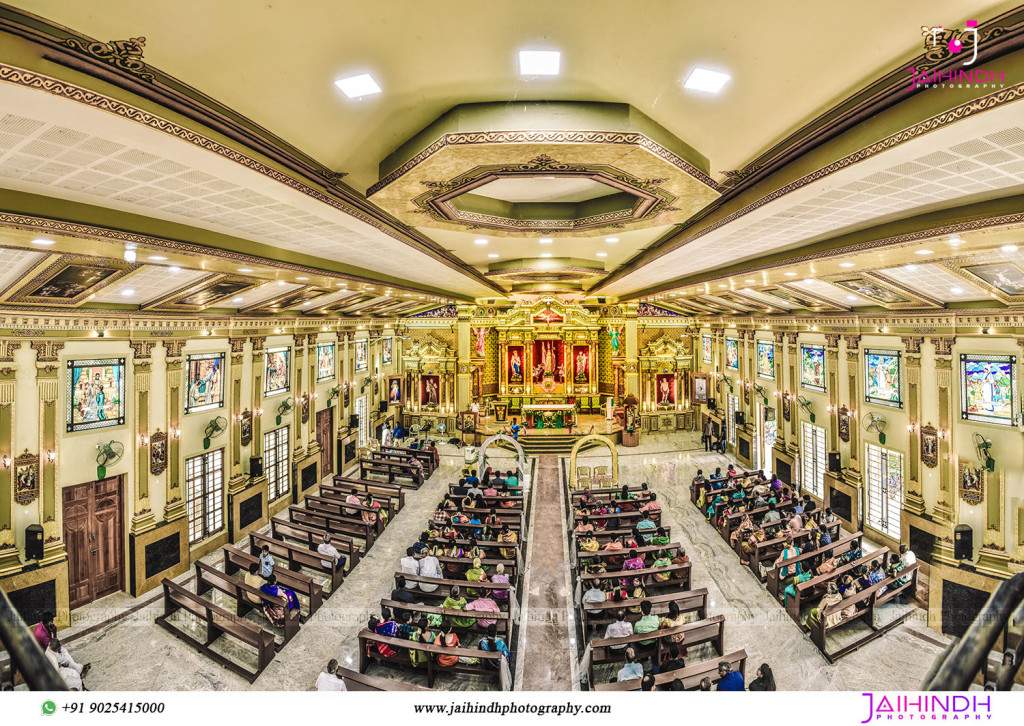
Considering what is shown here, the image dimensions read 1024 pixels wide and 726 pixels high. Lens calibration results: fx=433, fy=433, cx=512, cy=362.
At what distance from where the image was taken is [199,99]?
8.71 ft

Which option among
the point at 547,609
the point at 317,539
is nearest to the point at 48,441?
the point at 317,539

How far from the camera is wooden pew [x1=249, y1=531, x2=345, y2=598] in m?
8.95

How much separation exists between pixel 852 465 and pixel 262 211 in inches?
575

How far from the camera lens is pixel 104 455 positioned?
8.39m

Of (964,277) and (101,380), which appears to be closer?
(964,277)

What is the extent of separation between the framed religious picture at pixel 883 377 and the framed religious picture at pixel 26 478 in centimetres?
1778

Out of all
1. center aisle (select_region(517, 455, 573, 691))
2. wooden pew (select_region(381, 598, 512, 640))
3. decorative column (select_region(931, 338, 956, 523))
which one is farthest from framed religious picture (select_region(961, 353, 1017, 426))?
wooden pew (select_region(381, 598, 512, 640))

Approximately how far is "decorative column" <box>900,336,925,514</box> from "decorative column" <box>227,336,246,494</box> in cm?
1643

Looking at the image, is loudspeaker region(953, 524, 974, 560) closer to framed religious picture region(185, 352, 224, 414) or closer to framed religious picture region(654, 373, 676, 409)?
framed religious picture region(654, 373, 676, 409)

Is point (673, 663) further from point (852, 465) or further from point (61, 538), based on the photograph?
point (61, 538)

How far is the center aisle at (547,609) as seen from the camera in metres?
6.45

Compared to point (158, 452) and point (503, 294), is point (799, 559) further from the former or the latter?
point (158, 452)
